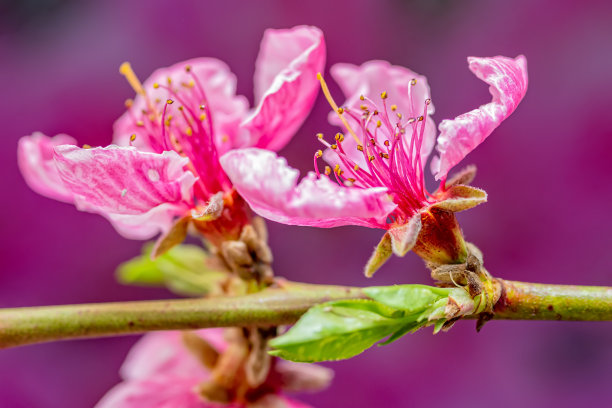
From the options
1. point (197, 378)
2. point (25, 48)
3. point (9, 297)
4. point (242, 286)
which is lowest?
point (9, 297)

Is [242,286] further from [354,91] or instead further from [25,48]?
[25,48]

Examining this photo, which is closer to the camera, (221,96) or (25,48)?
(221,96)

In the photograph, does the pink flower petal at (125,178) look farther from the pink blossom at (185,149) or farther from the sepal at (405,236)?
the sepal at (405,236)

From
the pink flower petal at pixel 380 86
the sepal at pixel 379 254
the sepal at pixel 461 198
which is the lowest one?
the sepal at pixel 379 254

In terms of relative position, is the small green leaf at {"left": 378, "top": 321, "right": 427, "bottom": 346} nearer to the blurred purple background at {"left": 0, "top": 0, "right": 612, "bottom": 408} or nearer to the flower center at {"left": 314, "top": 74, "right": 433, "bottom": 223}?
the flower center at {"left": 314, "top": 74, "right": 433, "bottom": 223}

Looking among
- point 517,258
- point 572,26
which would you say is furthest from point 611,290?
point 572,26

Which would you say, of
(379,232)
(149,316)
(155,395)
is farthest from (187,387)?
(379,232)

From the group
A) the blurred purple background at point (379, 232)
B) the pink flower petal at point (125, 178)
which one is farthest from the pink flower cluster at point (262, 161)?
the blurred purple background at point (379, 232)
